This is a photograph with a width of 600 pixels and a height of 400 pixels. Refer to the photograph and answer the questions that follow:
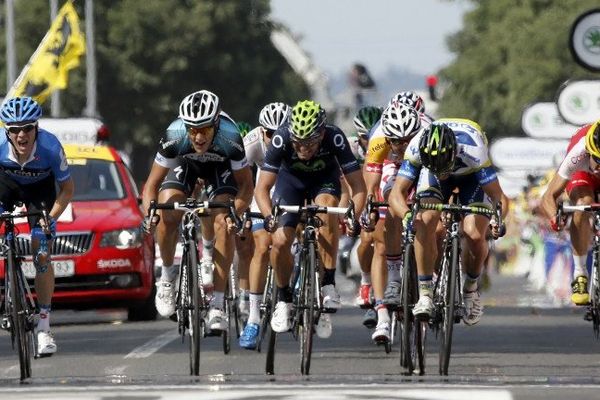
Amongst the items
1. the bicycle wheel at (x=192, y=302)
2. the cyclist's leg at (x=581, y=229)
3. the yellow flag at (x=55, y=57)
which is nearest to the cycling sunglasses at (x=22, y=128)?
the bicycle wheel at (x=192, y=302)

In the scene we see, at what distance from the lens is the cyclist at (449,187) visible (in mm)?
15141

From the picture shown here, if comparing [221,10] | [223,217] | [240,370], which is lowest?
[240,370]

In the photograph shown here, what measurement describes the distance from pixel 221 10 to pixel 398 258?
5701cm

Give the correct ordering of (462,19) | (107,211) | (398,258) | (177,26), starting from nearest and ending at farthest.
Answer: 1. (398,258)
2. (107,211)
3. (177,26)
4. (462,19)

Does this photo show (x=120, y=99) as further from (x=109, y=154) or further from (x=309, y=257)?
(x=309, y=257)

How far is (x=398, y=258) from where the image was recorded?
1750 cm

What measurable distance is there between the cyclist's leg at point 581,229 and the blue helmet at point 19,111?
392 centimetres

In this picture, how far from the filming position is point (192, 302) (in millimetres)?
15289

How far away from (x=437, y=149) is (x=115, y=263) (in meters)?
7.43

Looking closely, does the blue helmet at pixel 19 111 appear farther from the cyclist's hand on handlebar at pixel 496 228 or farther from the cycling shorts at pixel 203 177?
the cyclist's hand on handlebar at pixel 496 228

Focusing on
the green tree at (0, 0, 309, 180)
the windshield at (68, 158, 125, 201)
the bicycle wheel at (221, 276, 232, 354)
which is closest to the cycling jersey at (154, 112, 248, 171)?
the bicycle wheel at (221, 276, 232, 354)

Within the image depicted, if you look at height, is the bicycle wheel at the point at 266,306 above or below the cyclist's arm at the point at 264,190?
below

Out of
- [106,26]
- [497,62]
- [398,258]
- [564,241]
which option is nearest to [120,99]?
[106,26]

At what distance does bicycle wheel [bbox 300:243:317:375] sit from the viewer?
1505cm
